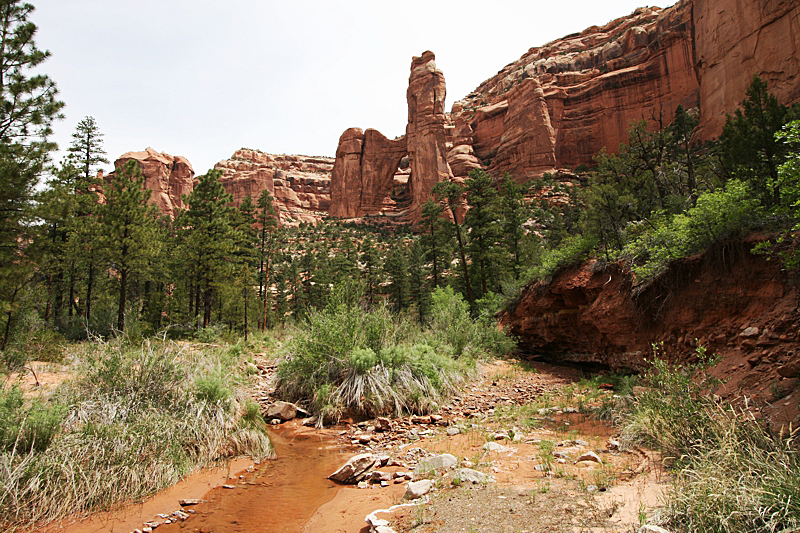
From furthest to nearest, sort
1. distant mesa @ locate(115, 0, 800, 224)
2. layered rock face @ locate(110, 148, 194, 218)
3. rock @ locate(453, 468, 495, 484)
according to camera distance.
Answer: layered rock face @ locate(110, 148, 194, 218)
distant mesa @ locate(115, 0, 800, 224)
rock @ locate(453, 468, 495, 484)

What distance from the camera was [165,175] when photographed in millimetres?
80812

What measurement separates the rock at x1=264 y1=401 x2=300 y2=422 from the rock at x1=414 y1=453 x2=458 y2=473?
15.7ft

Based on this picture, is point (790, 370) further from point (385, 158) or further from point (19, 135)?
point (385, 158)

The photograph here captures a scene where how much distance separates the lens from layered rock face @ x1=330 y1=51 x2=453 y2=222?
7138 centimetres

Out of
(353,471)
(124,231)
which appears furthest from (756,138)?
(124,231)

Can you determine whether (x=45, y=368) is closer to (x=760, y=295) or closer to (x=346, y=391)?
(x=346, y=391)

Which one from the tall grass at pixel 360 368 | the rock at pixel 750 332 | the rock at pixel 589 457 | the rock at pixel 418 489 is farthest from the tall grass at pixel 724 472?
the tall grass at pixel 360 368

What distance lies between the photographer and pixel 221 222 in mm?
22500

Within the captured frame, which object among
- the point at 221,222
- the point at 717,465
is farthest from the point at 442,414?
the point at 221,222

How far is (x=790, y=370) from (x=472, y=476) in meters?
4.61

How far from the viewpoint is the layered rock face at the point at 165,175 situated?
3024 inches

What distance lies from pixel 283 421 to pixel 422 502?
5781 mm

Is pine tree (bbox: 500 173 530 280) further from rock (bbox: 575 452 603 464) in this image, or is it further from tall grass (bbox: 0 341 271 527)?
tall grass (bbox: 0 341 271 527)

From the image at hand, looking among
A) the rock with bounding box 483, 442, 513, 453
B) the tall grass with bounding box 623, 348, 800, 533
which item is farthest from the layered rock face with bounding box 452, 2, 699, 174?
the tall grass with bounding box 623, 348, 800, 533
